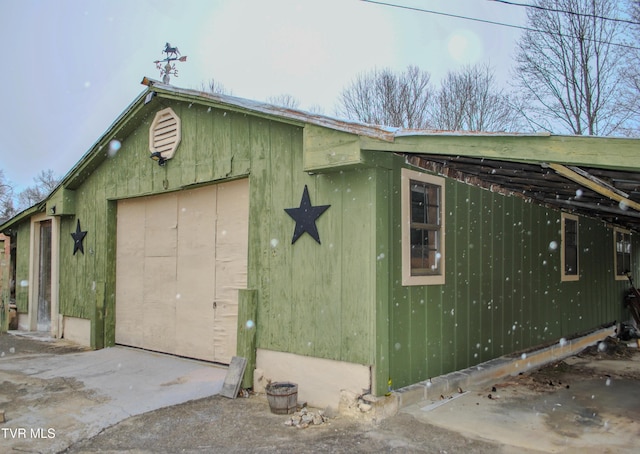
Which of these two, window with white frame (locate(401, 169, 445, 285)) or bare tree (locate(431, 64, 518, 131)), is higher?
bare tree (locate(431, 64, 518, 131))

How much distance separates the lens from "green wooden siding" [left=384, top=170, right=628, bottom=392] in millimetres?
5559

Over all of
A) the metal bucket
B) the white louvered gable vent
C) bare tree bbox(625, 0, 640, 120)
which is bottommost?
the metal bucket

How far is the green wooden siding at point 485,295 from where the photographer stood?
5559mm

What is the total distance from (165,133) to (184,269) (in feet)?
6.99

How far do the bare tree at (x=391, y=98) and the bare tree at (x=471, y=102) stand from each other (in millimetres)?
742

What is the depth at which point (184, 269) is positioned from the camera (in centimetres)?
752

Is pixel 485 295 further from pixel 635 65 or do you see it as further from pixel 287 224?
pixel 635 65

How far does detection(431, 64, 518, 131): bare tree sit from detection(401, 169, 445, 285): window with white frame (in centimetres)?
1906

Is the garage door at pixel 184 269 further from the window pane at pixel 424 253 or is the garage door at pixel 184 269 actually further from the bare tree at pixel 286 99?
the bare tree at pixel 286 99

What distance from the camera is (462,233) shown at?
21.1 feet

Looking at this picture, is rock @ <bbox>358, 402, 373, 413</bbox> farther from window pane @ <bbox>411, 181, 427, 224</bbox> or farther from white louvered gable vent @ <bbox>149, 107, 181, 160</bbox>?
white louvered gable vent @ <bbox>149, 107, 181, 160</bbox>

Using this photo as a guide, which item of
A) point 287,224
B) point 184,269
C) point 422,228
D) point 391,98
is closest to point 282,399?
point 287,224

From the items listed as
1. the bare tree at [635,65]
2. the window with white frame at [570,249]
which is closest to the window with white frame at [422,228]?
the window with white frame at [570,249]

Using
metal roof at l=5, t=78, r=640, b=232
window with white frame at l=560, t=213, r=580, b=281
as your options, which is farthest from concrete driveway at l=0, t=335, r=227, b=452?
window with white frame at l=560, t=213, r=580, b=281
